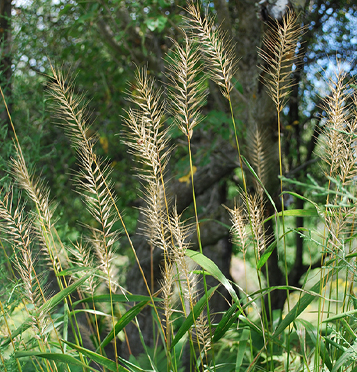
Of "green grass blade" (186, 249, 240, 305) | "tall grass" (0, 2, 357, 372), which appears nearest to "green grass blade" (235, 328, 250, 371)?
"tall grass" (0, 2, 357, 372)

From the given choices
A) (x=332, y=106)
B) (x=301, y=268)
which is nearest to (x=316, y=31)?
(x=301, y=268)

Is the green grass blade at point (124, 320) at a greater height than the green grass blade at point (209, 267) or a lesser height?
lesser

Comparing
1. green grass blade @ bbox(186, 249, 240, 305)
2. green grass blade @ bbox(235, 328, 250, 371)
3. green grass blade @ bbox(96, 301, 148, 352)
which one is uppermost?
green grass blade @ bbox(186, 249, 240, 305)

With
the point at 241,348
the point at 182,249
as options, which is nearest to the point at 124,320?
the point at 182,249

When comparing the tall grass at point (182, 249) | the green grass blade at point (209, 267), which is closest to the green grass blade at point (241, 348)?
the tall grass at point (182, 249)

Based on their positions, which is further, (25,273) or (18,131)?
(18,131)

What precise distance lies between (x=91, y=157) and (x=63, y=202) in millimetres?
2641

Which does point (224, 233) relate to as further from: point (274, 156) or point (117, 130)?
point (117, 130)

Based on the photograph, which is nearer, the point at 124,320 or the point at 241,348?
the point at 124,320

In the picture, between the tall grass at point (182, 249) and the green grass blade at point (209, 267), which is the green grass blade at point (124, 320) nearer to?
the tall grass at point (182, 249)

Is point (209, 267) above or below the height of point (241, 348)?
above

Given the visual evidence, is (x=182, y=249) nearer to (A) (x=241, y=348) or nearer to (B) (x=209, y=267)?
(B) (x=209, y=267)

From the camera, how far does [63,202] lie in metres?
3.32

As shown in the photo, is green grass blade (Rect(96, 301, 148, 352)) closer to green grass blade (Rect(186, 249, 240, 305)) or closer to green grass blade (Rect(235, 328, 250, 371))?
green grass blade (Rect(186, 249, 240, 305))
